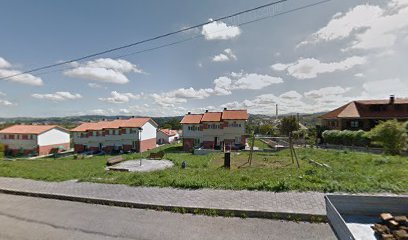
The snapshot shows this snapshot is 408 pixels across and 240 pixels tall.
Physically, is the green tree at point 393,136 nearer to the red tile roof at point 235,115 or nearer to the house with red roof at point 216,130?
the house with red roof at point 216,130

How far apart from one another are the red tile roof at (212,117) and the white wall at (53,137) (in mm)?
38922

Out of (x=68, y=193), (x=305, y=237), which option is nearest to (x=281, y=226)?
(x=305, y=237)

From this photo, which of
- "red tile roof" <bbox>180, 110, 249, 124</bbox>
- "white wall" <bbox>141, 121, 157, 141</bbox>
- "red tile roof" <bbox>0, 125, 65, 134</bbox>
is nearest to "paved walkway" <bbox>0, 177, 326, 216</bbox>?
"red tile roof" <bbox>180, 110, 249, 124</bbox>

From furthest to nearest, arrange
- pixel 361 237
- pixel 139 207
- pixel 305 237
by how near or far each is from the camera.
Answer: pixel 139 207
pixel 305 237
pixel 361 237

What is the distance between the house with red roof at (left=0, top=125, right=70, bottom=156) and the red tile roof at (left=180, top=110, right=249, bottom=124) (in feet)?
115

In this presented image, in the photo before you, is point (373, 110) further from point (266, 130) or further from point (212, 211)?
point (212, 211)

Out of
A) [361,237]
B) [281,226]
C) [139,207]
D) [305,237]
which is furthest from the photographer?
[139,207]

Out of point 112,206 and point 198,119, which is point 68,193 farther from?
point 198,119

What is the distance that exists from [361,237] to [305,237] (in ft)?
3.58

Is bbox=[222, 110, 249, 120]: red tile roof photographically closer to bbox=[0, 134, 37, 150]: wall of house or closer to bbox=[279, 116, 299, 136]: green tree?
bbox=[279, 116, 299, 136]: green tree

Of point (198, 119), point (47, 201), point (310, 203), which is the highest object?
point (198, 119)

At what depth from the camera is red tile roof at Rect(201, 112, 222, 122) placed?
39631 millimetres

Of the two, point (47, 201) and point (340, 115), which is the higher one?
point (340, 115)

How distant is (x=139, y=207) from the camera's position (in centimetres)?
712
